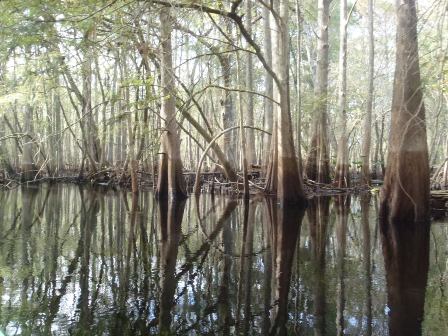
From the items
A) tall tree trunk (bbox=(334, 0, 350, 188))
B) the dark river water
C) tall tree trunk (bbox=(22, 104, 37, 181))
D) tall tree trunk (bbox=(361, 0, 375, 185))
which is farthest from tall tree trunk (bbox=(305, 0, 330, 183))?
tall tree trunk (bbox=(22, 104, 37, 181))

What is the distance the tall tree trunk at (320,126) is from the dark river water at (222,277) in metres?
5.10

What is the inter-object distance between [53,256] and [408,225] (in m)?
4.88

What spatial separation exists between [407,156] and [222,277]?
4039 millimetres

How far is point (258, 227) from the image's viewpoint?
6.71 metres

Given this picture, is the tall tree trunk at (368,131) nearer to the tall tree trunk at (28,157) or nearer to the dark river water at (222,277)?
the dark river water at (222,277)

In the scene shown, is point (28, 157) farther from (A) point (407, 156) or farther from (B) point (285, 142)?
(A) point (407, 156)

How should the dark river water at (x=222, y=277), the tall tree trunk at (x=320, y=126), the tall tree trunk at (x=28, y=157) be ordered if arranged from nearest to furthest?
1. the dark river water at (x=222, y=277)
2. the tall tree trunk at (x=320, y=126)
3. the tall tree trunk at (x=28, y=157)

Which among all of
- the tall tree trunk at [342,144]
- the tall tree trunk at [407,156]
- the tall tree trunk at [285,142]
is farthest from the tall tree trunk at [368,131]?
the tall tree trunk at [407,156]

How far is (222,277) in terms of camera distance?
390 cm

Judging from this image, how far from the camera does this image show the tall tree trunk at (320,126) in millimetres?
12211

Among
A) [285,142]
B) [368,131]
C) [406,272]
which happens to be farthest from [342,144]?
[406,272]

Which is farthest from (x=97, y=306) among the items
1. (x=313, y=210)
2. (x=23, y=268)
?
(x=313, y=210)

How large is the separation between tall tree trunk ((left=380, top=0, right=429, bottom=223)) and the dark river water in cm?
33

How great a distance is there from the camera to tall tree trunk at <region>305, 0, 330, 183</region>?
12211 millimetres
